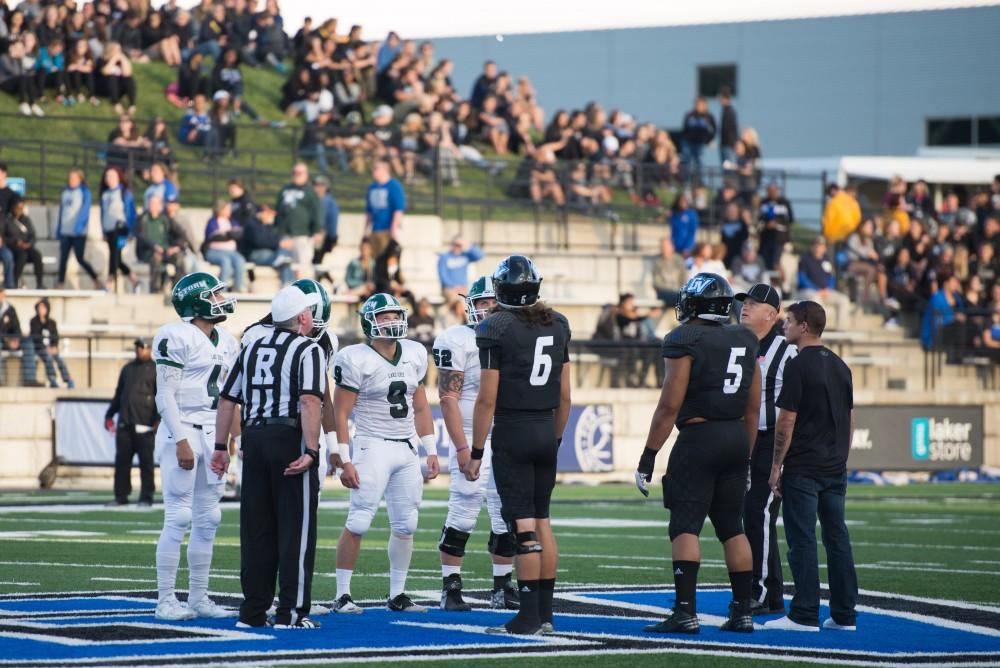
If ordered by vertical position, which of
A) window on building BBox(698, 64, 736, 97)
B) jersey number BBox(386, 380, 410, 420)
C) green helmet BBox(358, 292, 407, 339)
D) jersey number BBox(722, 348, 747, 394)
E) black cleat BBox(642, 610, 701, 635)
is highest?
window on building BBox(698, 64, 736, 97)

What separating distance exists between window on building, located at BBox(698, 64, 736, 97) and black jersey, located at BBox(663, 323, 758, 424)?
1530 inches

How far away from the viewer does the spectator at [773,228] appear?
31.3 m

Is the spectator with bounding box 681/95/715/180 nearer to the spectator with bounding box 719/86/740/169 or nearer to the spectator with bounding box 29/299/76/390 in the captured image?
the spectator with bounding box 719/86/740/169

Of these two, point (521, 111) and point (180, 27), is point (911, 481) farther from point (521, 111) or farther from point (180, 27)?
point (180, 27)

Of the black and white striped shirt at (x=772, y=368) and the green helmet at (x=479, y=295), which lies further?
the green helmet at (x=479, y=295)

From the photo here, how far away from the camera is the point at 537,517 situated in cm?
977

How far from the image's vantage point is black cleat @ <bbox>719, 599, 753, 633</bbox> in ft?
32.3

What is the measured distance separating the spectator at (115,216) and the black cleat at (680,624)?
18004 mm

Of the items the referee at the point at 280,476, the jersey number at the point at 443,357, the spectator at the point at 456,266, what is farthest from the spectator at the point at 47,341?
the referee at the point at 280,476

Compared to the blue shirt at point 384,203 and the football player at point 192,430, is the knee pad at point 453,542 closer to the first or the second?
the football player at point 192,430

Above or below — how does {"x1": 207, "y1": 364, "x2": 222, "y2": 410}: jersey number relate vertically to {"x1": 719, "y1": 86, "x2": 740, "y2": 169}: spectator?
below

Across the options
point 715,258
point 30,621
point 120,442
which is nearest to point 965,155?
point 715,258

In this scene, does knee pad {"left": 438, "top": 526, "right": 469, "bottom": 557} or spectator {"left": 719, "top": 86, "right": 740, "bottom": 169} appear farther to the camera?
spectator {"left": 719, "top": 86, "right": 740, "bottom": 169}

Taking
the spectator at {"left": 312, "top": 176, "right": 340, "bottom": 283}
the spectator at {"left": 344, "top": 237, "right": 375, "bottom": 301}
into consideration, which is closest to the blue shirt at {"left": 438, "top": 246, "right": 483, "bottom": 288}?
the spectator at {"left": 344, "top": 237, "right": 375, "bottom": 301}
